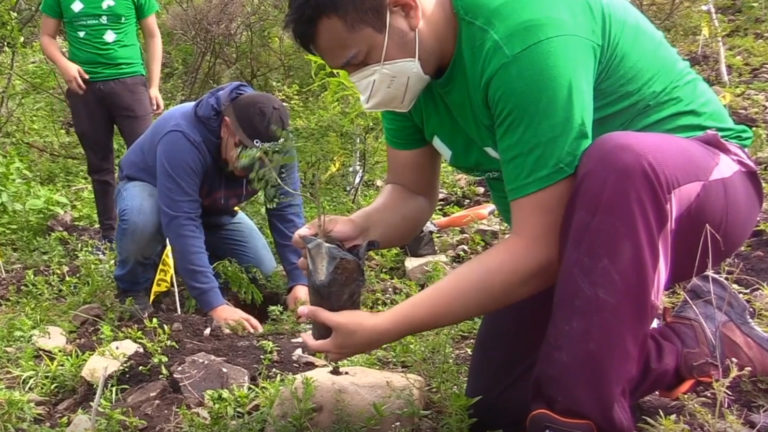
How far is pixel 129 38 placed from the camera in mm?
4820

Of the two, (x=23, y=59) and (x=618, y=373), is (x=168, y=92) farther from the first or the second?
(x=618, y=373)

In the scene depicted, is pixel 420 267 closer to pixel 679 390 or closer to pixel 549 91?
pixel 679 390

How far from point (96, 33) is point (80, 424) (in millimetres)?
2754

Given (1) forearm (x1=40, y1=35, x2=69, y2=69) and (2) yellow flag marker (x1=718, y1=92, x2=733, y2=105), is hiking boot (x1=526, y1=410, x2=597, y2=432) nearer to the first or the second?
(2) yellow flag marker (x1=718, y1=92, x2=733, y2=105)

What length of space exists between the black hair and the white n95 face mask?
0.05 meters

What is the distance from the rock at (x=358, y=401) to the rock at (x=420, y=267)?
4.06ft

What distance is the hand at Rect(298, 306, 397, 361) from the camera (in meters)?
1.92

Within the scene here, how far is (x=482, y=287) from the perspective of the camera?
1.84m

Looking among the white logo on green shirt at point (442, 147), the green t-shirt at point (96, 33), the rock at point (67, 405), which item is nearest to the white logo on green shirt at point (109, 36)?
the green t-shirt at point (96, 33)

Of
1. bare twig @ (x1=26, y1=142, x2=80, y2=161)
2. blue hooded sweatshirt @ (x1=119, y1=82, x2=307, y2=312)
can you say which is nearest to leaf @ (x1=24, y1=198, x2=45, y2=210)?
bare twig @ (x1=26, y1=142, x2=80, y2=161)

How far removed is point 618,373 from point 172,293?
2509mm

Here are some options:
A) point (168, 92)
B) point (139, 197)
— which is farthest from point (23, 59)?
point (139, 197)

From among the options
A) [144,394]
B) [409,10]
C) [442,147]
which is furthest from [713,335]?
[144,394]

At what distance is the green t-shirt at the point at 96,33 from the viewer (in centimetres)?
471
